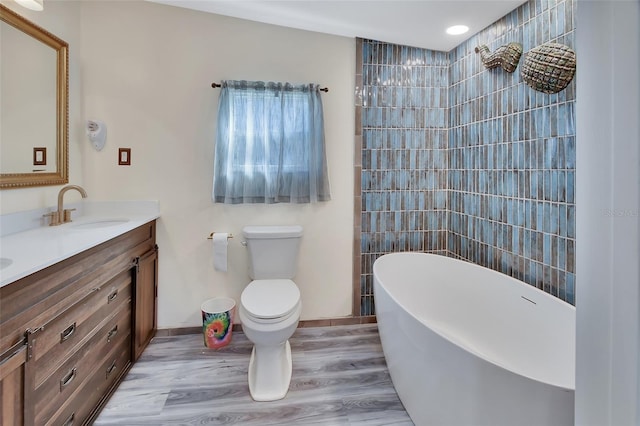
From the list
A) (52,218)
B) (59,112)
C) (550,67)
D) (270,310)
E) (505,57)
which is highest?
(505,57)

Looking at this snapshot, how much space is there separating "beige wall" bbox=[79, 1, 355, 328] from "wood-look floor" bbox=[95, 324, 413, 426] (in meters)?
0.38

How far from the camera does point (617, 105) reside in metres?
0.36

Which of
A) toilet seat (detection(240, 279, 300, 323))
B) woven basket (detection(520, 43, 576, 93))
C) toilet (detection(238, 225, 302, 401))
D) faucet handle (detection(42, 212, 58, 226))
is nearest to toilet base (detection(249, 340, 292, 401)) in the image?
toilet (detection(238, 225, 302, 401))

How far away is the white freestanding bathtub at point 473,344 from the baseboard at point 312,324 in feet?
1.70

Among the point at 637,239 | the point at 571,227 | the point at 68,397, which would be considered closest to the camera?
the point at 637,239

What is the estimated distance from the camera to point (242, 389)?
1.82 meters

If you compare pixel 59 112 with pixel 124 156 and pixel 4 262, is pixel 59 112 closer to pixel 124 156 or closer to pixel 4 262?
pixel 124 156

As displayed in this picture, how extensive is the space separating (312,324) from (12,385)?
73.7 inches

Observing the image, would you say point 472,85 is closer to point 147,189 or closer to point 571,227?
point 571,227

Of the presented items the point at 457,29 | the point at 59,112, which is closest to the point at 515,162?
the point at 457,29

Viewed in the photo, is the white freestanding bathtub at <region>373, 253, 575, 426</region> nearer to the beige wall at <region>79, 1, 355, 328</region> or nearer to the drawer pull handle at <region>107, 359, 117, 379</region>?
the beige wall at <region>79, 1, 355, 328</region>

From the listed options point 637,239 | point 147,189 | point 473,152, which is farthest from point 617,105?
point 147,189

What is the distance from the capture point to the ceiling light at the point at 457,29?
2205 mm

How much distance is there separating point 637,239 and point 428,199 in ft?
7.80
